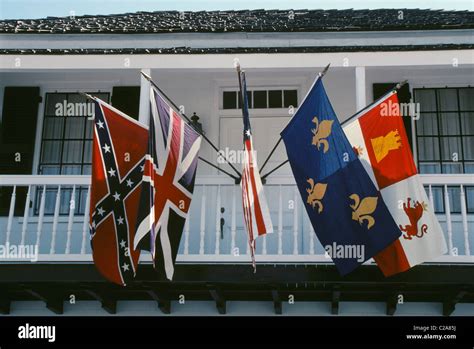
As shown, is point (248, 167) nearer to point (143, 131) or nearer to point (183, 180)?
point (183, 180)

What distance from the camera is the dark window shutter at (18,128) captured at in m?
11.8

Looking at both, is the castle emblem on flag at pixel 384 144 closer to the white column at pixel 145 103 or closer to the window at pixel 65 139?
the white column at pixel 145 103

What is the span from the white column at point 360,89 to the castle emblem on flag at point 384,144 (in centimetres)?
91

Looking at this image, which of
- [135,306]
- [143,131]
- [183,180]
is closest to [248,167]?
[183,180]

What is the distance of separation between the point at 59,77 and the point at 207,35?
97.8 inches

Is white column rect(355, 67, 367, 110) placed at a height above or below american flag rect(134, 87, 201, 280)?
above

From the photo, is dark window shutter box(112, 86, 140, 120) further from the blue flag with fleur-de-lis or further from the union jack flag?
the blue flag with fleur-de-lis

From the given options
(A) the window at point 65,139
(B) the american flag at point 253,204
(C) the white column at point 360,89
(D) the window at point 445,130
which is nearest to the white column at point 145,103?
(A) the window at point 65,139

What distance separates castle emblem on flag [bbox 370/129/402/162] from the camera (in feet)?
30.8

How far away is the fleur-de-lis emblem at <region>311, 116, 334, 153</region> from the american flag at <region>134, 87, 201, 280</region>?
1.57 meters

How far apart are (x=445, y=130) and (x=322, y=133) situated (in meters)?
3.47

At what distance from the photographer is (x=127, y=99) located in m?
12.0

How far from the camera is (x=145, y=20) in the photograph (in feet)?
44.8

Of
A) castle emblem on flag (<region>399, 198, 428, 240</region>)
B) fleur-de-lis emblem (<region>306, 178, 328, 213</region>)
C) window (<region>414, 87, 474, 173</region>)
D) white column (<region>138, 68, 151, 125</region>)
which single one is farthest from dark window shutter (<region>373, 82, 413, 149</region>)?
white column (<region>138, 68, 151, 125</region>)
